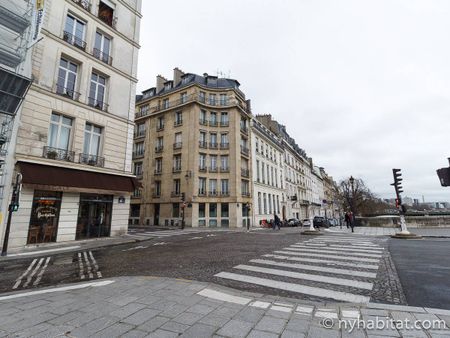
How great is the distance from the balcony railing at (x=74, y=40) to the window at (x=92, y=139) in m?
4.90

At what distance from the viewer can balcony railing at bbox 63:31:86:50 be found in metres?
14.3

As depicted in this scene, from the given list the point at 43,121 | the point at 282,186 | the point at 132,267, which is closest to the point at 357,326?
the point at 132,267

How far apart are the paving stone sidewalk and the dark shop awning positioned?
29.6 ft

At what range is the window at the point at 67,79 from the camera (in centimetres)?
1390

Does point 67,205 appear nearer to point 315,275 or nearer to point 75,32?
point 75,32

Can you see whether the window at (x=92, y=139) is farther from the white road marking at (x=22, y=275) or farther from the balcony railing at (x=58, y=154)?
the white road marking at (x=22, y=275)

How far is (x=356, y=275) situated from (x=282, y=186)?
38.8m

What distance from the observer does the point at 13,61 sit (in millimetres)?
11359

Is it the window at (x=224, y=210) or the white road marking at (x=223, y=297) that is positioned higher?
the window at (x=224, y=210)

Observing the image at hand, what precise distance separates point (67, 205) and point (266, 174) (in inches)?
1168

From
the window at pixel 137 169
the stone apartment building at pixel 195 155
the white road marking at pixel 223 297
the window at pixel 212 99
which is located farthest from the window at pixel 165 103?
the white road marking at pixel 223 297

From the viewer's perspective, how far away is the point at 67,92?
46.3 ft

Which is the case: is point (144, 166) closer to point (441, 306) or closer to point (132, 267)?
point (132, 267)

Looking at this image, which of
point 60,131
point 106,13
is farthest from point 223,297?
point 106,13
